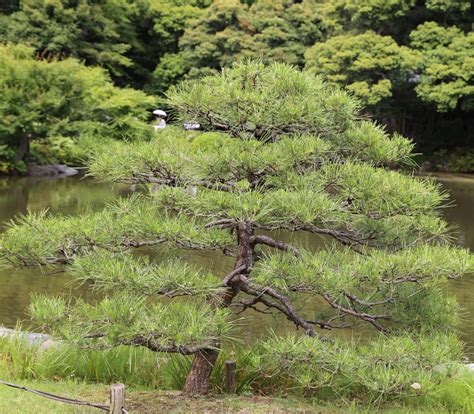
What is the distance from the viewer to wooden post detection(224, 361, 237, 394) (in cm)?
361

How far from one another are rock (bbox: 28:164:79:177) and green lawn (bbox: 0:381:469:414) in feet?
45.2

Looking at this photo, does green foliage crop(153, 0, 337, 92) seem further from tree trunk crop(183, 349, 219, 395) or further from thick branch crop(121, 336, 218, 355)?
thick branch crop(121, 336, 218, 355)

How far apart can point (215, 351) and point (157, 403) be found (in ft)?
1.22

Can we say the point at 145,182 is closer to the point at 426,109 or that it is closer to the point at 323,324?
the point at 323,324

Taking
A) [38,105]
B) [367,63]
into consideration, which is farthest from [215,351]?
[367,63]

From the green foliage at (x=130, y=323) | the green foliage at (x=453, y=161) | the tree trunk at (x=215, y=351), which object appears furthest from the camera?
the green foliage at (x=453, y=161)

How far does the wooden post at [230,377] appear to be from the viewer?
3.61 m

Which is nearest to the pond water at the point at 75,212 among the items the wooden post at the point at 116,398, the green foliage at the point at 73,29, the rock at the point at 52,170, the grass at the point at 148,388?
the grass at the point at 148,388

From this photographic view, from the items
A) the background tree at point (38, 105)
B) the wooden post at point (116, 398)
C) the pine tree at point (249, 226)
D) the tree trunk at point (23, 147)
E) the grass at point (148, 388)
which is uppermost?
the pine tree at point (249, 226)

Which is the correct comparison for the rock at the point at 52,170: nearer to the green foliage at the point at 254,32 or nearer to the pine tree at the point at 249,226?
the green foliage at the point at 254,32

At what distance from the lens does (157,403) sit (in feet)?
11.2

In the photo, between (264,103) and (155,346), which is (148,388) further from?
(264,103)

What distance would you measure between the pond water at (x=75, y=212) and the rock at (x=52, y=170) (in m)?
0.81

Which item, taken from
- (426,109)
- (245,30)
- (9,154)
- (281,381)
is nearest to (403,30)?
(426,109)
